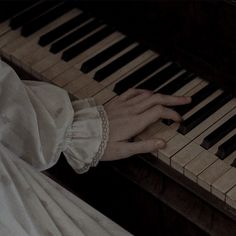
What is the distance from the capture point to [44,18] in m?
2.13

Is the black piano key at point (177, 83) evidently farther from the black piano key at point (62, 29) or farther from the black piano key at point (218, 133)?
the black piano key at point (62, 29)

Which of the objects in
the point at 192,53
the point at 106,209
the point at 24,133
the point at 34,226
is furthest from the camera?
the point at 106,209

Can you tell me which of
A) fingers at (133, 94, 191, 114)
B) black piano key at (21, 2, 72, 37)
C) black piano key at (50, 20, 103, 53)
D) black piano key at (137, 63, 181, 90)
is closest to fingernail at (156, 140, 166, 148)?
fingers at (133, 94, 191, 114)

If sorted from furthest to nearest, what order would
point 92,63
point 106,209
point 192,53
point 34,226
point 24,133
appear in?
point 106,209
point 92,63
point 192,53
point 24,133
point 34,226

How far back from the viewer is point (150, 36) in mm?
1930

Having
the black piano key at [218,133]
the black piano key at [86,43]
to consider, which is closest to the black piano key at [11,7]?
the black piano key at [86,43]

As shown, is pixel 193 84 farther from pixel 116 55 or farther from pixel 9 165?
pixel 9 165

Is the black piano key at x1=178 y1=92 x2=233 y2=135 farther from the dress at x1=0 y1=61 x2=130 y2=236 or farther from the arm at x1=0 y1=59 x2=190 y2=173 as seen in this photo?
the dress at x1=0 y1=61 x2=130 y2=236

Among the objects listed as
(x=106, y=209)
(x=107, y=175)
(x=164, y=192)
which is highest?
(x=164, y=192)

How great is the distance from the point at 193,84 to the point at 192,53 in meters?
0.08

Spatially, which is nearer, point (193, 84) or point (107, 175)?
point (193, 84)

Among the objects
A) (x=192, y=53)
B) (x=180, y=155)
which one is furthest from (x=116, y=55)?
(x=180, y=155)

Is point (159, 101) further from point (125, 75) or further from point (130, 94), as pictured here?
point (125, 75)

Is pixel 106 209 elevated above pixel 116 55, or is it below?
below
